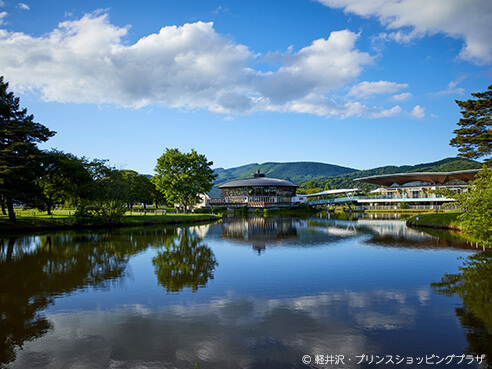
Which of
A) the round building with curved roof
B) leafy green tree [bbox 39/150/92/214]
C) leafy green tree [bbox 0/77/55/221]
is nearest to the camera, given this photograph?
leafy green tree [bbox 0/77/55/221]

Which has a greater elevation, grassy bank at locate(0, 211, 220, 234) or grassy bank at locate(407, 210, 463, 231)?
grassy bank at locate(0, 211, 220, 234)

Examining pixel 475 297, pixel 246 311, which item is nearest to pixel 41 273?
pixel 246 311

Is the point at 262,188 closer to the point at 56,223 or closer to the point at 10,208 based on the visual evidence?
the point at 56,223

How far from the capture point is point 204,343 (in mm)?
6887

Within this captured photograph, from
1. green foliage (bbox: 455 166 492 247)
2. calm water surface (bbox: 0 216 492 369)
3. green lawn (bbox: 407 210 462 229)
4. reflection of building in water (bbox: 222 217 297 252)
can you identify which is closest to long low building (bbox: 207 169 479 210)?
green lawn (bbox: 407 210 462 229)

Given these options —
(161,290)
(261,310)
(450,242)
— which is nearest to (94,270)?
(161,290)

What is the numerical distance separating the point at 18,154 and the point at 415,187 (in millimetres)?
70050

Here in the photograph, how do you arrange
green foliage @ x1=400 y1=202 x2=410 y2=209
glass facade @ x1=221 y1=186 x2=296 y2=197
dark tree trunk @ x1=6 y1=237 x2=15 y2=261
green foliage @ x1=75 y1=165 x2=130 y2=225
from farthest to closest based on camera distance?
glass facade @ x1=221 y1=186 x2=296 y2=197
green foliage @ x1=400 y1=202 x2=410 y2=209
green foliage @ x1=75 y1=165 x2=130 y2=225
dark tree trunk @ x1=6 y1=237 x2=15 y2=261

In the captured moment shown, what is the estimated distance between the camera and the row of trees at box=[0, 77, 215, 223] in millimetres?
28859

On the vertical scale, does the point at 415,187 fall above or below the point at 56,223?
above

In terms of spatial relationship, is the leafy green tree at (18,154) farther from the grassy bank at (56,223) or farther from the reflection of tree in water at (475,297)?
the reflection of tree in water at (475,297)

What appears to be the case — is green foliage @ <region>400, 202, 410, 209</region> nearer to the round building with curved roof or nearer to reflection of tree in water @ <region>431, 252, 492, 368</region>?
the round building with curved roof

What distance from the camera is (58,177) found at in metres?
36.8

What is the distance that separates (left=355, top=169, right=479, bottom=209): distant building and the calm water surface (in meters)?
55.7
